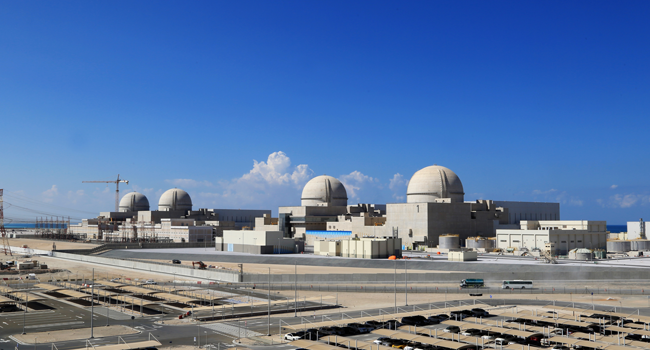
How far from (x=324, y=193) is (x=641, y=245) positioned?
6971cm

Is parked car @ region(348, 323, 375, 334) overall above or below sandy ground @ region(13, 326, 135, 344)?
above

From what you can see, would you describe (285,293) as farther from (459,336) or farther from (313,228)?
(313,228)

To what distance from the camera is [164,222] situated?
157m

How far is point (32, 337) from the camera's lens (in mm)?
41719

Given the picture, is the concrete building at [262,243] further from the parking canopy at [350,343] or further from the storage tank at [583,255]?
the parking canopy at [350,343]

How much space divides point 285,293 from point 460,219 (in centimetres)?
5801

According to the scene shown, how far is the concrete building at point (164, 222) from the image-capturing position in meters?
149

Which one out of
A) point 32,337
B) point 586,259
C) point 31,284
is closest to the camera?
point 32,337

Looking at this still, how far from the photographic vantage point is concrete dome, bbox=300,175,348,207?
14250 centimetres

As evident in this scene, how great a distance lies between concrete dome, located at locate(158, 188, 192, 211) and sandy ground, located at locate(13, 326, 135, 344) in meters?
136

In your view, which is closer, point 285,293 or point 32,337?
point 32,337

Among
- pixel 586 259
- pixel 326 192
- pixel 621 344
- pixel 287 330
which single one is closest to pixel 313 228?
pixel 326 192

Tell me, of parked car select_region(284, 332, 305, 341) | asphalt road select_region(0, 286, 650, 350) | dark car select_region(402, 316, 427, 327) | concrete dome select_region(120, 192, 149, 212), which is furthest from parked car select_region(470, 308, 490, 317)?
concrete dome select_region(120, 192, 149, 212)

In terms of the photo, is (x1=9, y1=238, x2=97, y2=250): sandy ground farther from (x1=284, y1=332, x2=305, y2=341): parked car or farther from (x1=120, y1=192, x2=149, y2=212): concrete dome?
(x1=284, y1=332, x2=305, y2=341): parked car
